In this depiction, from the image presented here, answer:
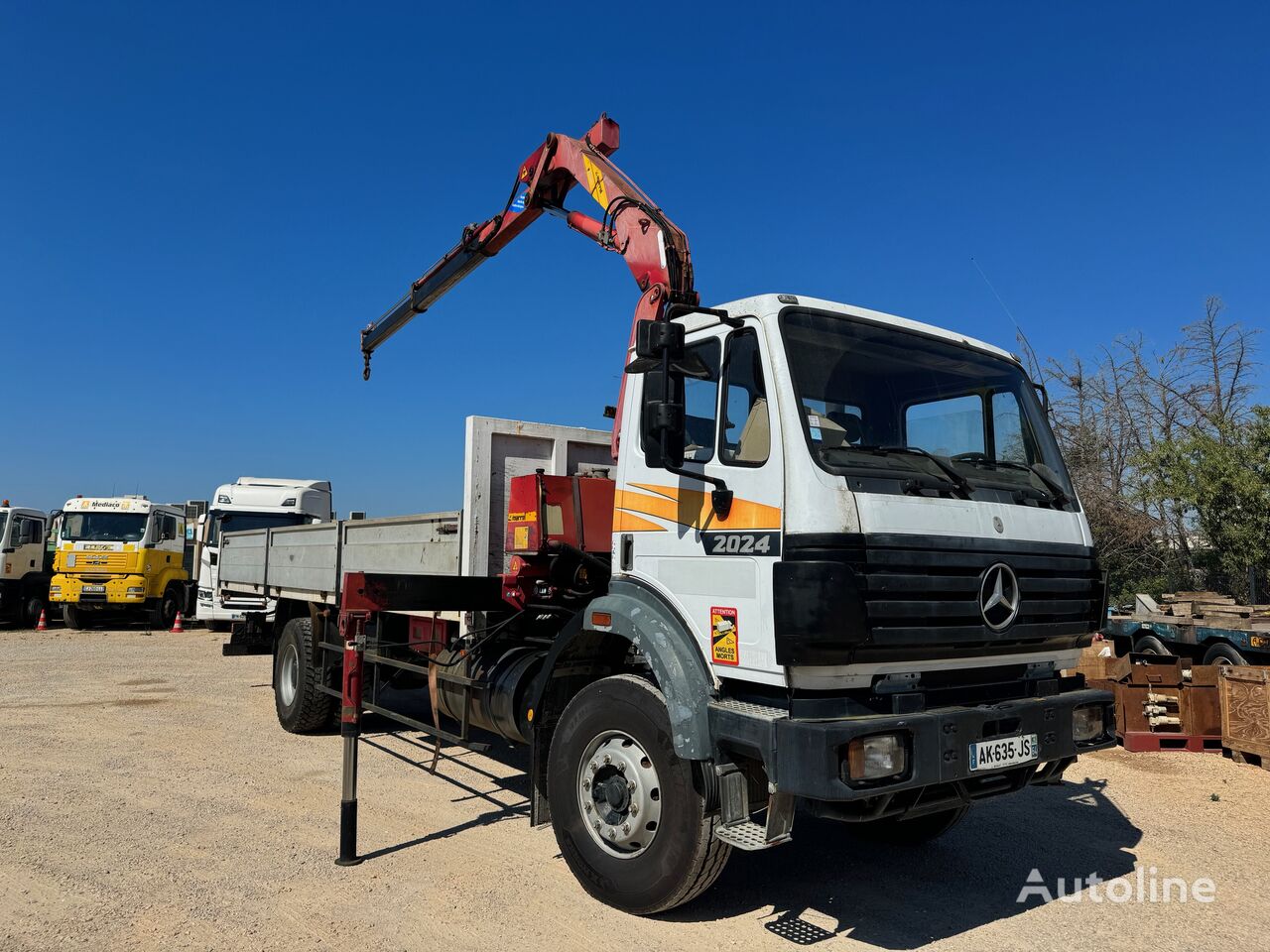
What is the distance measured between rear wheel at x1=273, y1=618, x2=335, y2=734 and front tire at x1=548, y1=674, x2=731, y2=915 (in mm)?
4146

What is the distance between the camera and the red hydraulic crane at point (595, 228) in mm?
5836

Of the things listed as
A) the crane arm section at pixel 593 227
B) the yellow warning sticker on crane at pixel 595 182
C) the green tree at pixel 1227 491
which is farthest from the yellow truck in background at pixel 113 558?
the green tree at pixel 1227 491

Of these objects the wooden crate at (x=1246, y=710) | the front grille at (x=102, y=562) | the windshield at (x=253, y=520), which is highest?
the windshield at (x=253, y=520)

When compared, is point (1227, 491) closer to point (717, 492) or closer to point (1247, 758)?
point (1247, 758)

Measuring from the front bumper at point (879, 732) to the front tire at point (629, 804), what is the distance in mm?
395

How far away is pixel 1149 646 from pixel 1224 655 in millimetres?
1177

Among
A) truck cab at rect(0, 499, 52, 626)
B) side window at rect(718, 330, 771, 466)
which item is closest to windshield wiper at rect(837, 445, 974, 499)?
side window at rect(718, 330, 771, 466)

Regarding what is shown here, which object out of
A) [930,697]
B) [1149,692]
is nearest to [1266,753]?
[1149,692]

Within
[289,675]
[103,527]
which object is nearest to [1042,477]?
[289,675]

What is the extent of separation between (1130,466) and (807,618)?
18.9m

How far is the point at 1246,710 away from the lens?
25.4 ft

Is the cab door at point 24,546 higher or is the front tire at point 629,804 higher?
the cab door at point 24,546

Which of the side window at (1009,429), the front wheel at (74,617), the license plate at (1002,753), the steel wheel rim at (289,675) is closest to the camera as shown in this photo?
the license plate at (1002,753)

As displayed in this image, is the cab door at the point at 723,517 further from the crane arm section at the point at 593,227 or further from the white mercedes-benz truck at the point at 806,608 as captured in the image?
the crane arm section at the point at 593,227
